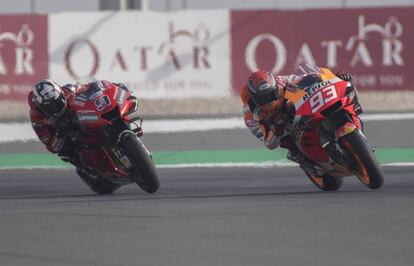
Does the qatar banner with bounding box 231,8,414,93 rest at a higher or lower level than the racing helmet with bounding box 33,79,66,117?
lower

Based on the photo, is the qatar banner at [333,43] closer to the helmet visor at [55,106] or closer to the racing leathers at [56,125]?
the racing leathers at [56,125]

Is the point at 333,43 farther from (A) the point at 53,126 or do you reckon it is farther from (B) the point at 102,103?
(B) the point at 102,103

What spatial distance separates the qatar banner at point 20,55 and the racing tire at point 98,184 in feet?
30.4

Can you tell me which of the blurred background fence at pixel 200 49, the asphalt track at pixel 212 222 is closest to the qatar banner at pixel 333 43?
the blurred background fence at pixel 200 49

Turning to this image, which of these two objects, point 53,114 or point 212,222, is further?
point 53,114

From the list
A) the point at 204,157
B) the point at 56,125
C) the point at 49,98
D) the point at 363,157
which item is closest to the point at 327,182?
the point at 363,157

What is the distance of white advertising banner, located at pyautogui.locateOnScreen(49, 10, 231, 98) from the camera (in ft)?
69.8

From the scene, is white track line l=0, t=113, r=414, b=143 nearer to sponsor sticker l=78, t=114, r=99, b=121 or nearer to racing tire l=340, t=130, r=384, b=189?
sponsor sticker l=78, t=114, r=99, b=121

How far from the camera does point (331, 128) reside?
10.7 metres

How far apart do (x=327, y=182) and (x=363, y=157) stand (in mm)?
1323

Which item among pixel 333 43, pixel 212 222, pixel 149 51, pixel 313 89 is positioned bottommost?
pixel 149 51

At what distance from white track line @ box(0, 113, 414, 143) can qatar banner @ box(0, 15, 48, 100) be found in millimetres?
3397

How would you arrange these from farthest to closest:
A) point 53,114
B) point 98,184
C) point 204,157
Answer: point 204,157 < point 98,184 < point 53,114

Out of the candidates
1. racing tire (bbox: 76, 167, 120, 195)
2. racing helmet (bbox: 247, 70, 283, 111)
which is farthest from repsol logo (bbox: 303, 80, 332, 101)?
racing tire (bbox: 76, 167, 120, 195)
